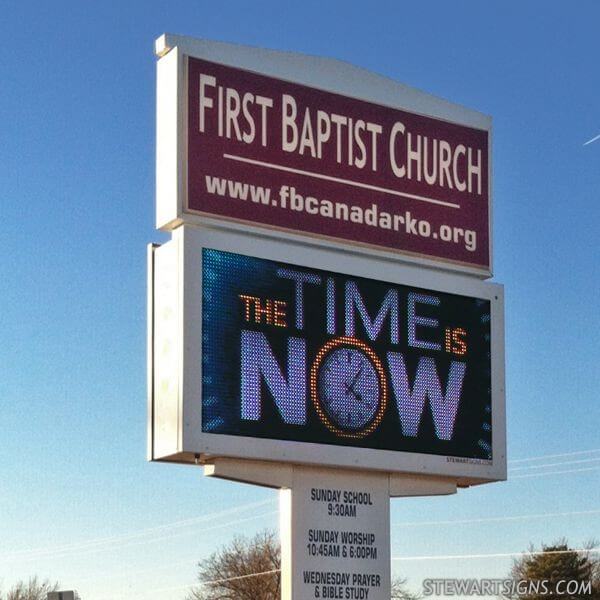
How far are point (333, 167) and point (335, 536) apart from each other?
10.1ft

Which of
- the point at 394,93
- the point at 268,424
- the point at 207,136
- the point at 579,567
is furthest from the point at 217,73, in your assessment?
the point at 579,567

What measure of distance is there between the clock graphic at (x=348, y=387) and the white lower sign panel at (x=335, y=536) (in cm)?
48

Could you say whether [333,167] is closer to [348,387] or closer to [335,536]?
[348,387]

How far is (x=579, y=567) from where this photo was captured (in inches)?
1887

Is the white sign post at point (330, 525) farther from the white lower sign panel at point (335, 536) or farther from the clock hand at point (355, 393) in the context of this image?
the clock hand at point (355, 393)

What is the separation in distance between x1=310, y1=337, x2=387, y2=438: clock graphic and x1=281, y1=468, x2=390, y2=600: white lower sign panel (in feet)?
1.58

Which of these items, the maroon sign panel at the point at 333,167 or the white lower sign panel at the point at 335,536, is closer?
the white lower sign panel at the point at 335,536

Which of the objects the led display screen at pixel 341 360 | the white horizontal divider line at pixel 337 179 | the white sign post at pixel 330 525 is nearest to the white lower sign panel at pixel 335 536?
the white sign post at pixel 330 525

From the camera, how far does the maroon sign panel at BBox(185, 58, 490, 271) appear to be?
41.7ft

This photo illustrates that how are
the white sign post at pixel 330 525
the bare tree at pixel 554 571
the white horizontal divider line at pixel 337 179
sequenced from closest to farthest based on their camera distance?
the white sign post at pixel 330 525
the white horizontal divider line at pixel 337 179
the bare tree at pixel 554 571

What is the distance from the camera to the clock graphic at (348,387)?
1252 centimetres

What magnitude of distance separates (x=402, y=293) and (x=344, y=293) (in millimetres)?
634

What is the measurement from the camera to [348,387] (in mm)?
12680

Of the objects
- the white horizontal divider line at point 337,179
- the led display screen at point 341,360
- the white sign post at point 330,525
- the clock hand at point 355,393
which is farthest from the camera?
the white horizontal divider line at point 337,179
